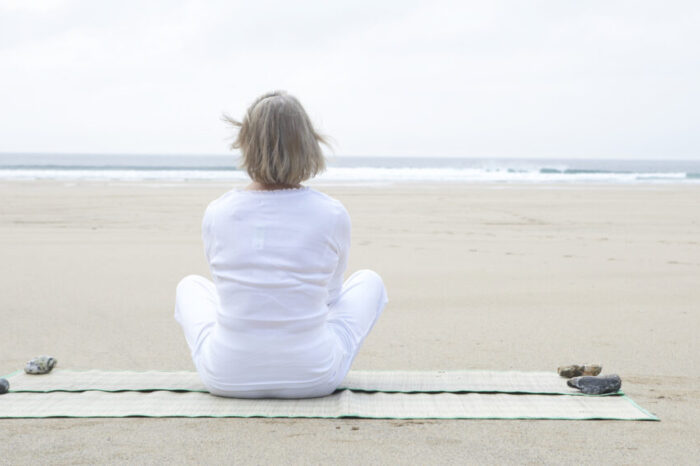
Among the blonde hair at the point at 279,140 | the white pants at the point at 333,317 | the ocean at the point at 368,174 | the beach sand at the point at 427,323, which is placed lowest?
the ocean at the point at 368,174

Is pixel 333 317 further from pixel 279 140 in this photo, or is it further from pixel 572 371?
pixel 572 371

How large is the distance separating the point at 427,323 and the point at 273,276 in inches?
89.0

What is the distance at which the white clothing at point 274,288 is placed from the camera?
9.20ft

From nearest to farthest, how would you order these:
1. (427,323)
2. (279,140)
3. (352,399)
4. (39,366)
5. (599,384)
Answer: (279,140) → (352,399) → (599,384) → (39,366) → (427,323)

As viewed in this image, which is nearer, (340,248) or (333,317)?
(340,248)

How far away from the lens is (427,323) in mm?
4871

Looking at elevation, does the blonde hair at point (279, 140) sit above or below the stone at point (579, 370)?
above

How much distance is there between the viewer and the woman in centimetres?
277

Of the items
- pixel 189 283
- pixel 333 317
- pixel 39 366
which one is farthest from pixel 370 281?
pixel 39 366

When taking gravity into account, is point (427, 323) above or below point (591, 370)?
below

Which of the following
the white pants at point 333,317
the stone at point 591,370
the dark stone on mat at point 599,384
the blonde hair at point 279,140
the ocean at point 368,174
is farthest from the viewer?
the ocean at point 368,174

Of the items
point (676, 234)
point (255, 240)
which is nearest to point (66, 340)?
point (255, 240)

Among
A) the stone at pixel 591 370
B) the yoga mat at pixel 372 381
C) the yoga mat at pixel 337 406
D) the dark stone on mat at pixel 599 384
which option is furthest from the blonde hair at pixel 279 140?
the stone at pixel 591 370

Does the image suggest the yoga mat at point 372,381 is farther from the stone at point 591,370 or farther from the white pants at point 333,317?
the white pants at point 333,317
